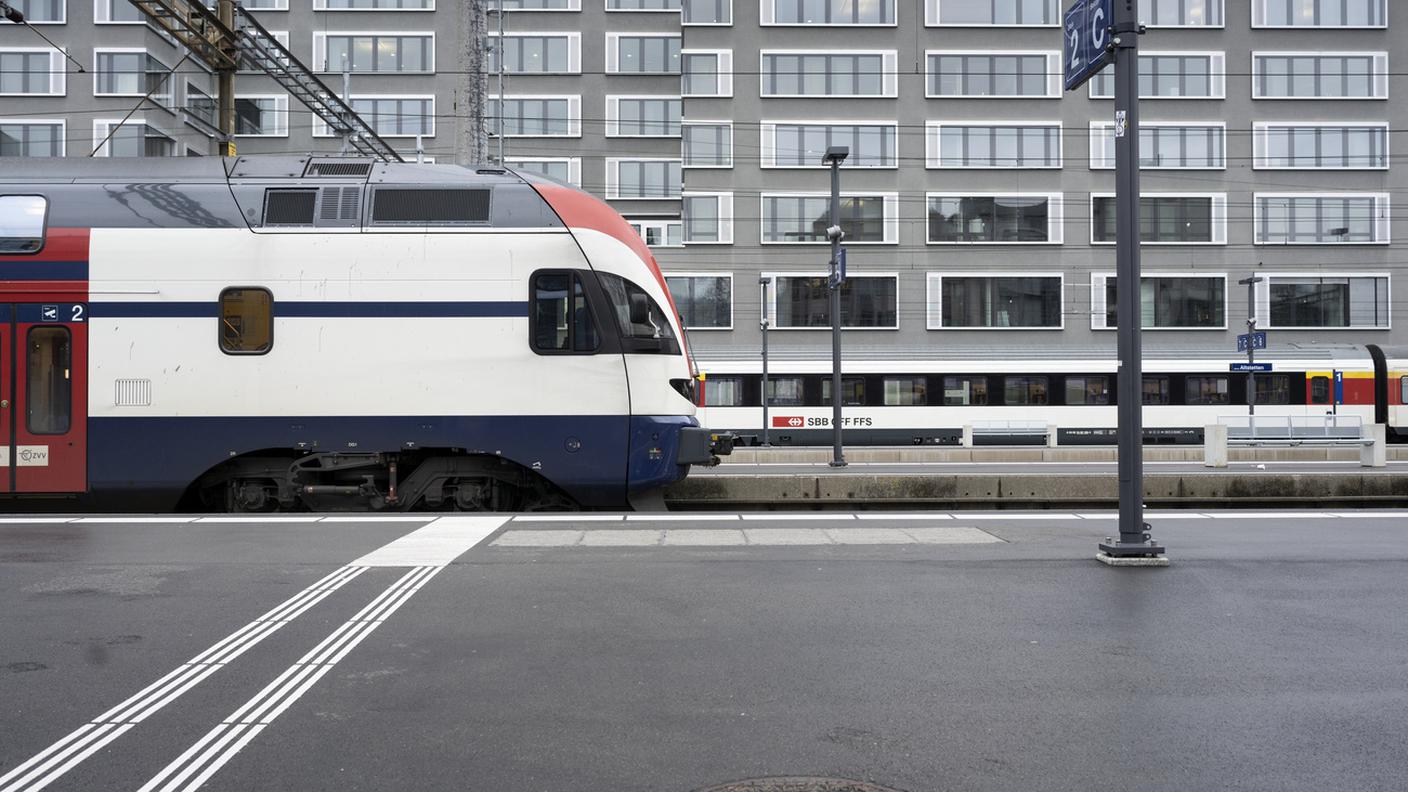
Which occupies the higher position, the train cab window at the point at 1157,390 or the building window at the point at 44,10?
the building window at the point at 44,10

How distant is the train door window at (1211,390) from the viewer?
33188mm

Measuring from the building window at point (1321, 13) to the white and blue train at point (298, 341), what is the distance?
1713 inches

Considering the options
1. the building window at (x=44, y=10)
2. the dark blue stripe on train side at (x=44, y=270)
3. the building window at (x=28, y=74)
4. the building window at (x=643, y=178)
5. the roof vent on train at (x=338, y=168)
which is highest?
the building window at (x=44, y=10)

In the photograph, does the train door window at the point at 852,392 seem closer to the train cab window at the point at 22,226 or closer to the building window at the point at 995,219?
the building window at the point at 995,219


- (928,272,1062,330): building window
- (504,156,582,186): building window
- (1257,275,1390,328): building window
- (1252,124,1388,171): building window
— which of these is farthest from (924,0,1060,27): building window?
(504,156,582,186): building window

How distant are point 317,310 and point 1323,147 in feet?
151

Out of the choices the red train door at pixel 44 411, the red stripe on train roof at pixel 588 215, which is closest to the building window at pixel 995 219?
the red stripe on train roof at pixel 588 215

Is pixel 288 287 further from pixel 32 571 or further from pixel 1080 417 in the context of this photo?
pixel 1080 417

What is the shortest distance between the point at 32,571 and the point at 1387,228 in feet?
167

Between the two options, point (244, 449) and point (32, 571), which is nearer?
point (32, 571)

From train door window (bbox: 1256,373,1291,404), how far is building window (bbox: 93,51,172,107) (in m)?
41.3

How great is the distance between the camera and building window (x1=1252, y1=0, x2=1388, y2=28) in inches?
1763

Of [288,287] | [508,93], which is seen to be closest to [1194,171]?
[508,93]

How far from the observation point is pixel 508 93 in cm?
4522
